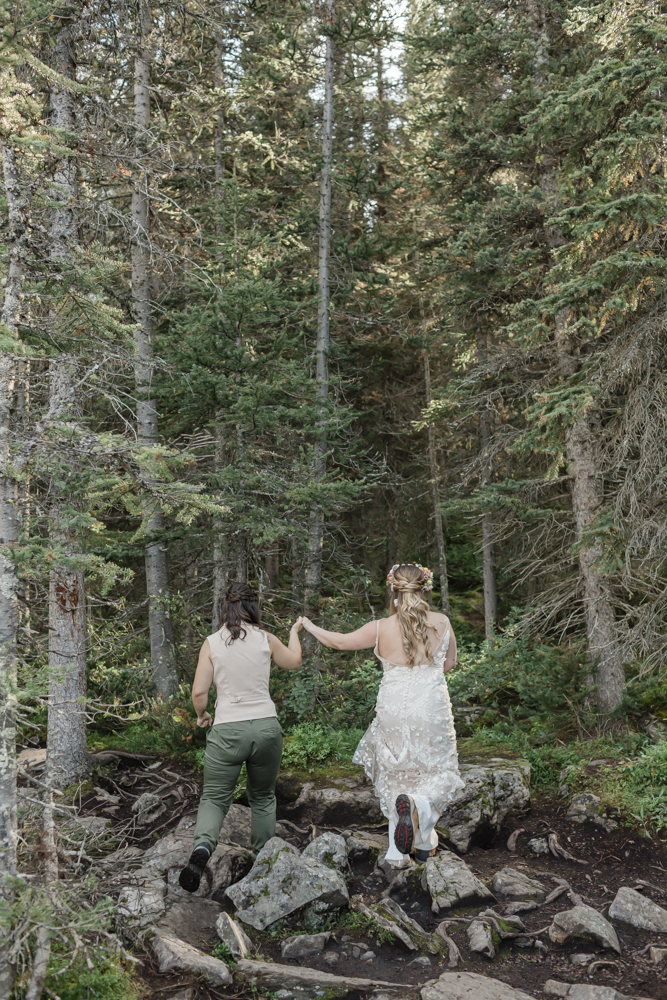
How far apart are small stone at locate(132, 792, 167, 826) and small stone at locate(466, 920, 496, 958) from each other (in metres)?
3.71

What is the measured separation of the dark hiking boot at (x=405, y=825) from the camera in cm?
498

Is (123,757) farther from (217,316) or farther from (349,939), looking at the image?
(217,316)

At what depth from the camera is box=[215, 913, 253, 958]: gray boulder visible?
431 cm

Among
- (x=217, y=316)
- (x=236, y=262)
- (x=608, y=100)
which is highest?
(x=608, y=100)

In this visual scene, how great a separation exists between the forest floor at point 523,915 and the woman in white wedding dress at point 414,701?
0.65 metres

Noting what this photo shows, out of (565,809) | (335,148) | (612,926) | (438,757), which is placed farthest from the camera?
(335,148)

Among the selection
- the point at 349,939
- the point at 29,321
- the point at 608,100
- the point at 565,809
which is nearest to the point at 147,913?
the point at 349,939

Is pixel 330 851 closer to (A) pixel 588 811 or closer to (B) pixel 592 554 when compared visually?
(A) pixel 588 811

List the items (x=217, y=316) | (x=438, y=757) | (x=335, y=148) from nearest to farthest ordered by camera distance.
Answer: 1. (x=438, y=757)
2. (x=217, y=316)
3. (x=335, y=148)

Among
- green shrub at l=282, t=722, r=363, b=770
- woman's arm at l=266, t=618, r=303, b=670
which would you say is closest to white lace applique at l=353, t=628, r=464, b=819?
woman's arm at l=266, t=618, r=303, b=670

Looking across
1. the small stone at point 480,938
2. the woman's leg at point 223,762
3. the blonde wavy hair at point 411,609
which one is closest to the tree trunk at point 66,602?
the woman's leg at point 223,762

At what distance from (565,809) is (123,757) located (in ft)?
17.6

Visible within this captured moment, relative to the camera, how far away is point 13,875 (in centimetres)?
345

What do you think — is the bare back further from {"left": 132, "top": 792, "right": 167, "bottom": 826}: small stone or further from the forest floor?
{"left": 132, "top": 792, "right": 167, "bottom": 826}: small stone
